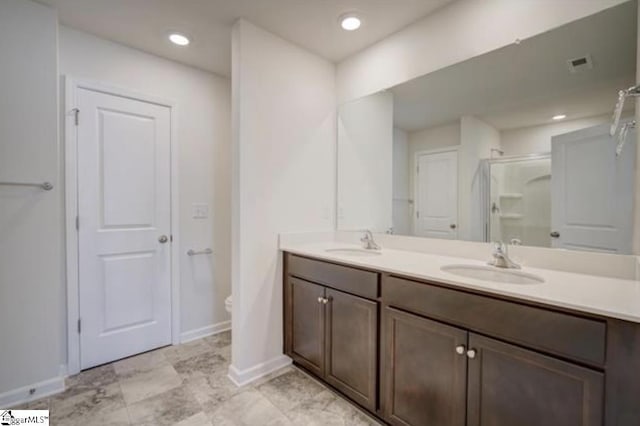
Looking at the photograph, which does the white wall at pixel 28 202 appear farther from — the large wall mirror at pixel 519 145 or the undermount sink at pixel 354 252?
the large wall mirror at pixel 519 145

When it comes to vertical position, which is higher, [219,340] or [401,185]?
[401,185]

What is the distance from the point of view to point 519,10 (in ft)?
5.20

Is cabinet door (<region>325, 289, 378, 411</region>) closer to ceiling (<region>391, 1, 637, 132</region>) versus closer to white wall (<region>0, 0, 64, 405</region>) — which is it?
ceiling (<region>391, 1, 637, 132</region>)

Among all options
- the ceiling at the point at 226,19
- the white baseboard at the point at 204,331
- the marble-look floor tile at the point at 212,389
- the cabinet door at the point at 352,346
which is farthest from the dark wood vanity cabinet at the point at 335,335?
the ceiling at the point at 226,19

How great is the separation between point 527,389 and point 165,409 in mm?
1838

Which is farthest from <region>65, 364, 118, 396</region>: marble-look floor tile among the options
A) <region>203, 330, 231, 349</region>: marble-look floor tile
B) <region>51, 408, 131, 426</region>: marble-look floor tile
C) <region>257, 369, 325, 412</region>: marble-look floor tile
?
<region>257, 369, 325, 412</region>: marble-look floor tile

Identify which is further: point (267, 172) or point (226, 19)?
point (267, 172)

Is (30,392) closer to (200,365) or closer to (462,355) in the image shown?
(200,365)

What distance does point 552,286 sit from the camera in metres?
1.19

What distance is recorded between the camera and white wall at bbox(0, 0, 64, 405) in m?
1.74

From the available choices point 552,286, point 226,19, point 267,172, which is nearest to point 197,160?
point 267,172

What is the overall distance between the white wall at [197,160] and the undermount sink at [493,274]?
2066mm

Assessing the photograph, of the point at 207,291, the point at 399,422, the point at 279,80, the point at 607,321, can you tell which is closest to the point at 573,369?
the point at 607,321

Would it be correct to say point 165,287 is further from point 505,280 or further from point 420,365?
point 505,280
